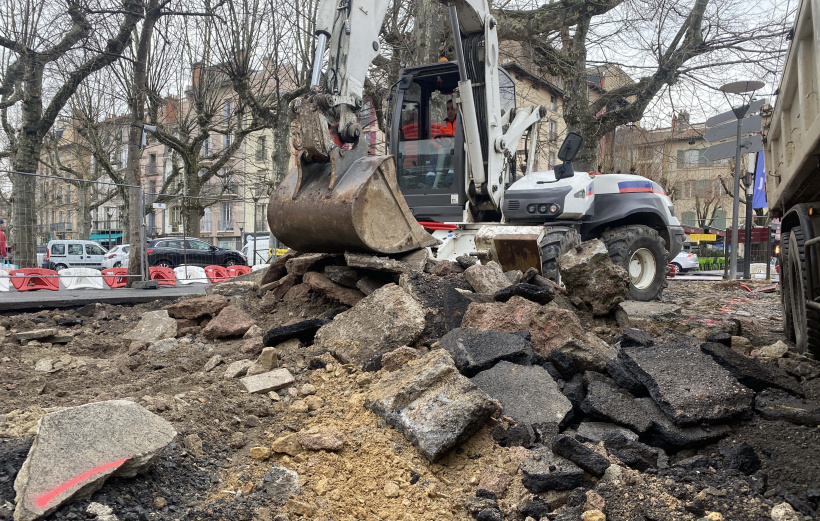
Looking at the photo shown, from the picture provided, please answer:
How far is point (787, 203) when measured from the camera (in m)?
4.71

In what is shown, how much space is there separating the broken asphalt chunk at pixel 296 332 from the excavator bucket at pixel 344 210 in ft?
3.15

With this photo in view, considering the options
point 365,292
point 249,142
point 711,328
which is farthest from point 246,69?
point 249,142

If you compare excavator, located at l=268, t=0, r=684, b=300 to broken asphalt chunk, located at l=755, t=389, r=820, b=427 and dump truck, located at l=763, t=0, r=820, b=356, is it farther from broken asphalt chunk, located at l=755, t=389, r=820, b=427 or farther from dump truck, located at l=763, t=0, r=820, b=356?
broken asphalt chunk, located at l=755, t=389, r=820, b=427

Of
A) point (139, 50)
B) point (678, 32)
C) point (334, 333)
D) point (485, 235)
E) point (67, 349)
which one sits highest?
point (678, 32)

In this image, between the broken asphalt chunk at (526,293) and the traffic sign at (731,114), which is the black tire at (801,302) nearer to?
the broken asphalt chunk at (526,293)

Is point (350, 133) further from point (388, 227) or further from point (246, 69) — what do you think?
point (246, 69)

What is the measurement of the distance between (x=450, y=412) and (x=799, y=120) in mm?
2795

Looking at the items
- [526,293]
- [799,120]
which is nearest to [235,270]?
[526,293]

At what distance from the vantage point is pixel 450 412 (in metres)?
3.04

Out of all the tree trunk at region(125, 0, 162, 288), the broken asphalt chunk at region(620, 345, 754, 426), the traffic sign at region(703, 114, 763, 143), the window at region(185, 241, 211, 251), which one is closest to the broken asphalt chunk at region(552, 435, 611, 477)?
the broken asphalt chunk at region(620, 345, 754, 426)

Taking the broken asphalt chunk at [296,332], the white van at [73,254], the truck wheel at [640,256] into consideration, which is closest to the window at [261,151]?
the white van at [73,254]

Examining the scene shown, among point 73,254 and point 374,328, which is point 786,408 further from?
point 73,254

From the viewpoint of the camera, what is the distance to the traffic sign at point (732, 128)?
1264 centimetres

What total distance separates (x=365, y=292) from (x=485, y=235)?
2.27 metres
